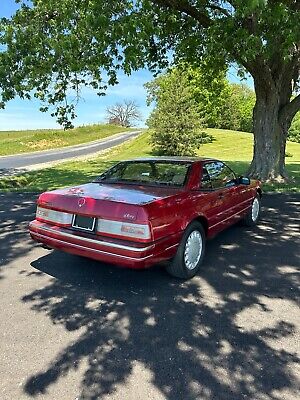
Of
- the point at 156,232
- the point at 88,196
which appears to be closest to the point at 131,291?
the point at 156,232

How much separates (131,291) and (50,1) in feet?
23.1

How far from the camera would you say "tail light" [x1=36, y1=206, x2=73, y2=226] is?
3.74m

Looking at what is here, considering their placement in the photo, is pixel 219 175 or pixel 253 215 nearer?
pixel 219 175

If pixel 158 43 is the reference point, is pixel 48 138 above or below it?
below

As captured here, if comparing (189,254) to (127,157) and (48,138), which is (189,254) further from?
(48,138)

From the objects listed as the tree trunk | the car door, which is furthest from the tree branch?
the car door

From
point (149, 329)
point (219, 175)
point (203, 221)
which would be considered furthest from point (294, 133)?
point (149, 329)

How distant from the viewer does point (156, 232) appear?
3355mm

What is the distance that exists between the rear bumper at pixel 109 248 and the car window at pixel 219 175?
139 cm

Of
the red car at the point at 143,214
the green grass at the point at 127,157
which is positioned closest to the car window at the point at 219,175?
the red car at the point at 143,214

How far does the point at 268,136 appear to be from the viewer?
1062 centimetres

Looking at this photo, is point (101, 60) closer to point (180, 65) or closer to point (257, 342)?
point (180, 65)

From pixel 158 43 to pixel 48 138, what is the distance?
36592 millimetres

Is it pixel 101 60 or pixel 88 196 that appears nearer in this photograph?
pixel 88 196
